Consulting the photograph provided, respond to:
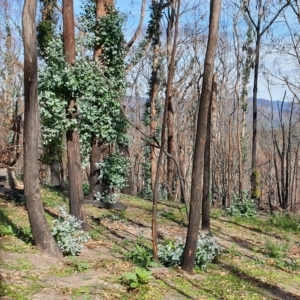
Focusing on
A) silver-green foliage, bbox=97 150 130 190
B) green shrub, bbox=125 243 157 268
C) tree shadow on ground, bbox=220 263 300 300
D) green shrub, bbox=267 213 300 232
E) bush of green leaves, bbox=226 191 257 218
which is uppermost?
silver-green foliage, bbox=97 150 130 190

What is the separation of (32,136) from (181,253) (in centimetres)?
319

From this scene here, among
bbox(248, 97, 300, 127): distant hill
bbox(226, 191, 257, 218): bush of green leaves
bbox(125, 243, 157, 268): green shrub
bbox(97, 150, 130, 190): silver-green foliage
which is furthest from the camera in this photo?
bbox(248, 97, 300, 127): distant hill

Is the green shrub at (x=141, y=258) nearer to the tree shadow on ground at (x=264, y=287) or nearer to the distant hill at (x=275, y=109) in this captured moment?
the tree shadow on ground at (x=264, y=287)

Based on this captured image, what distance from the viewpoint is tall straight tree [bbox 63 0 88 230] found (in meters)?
8.74

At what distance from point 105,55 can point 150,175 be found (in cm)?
987

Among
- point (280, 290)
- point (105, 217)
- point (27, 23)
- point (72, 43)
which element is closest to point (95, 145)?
point (105, 217)

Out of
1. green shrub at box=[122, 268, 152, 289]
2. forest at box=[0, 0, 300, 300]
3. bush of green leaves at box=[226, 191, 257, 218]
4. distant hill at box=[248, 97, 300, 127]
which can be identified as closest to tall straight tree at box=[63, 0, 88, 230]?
forest at box=[0, 0, 300, 300]

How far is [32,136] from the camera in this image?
6953 mm

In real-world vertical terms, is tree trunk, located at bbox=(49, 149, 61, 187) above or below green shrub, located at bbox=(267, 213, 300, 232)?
above

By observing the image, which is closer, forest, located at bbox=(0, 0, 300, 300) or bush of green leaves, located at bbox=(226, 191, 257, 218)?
forest, located at bbox=(0, 0, 300, 300)

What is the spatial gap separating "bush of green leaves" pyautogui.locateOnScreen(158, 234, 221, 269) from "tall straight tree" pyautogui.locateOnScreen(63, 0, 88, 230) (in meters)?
2.12

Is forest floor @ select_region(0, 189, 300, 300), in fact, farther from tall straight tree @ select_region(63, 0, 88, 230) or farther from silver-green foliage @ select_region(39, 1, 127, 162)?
silver-green foliage @ select_region(39, 1, 127, 162)

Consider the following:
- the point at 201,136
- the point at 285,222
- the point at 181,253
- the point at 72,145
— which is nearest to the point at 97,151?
the point at 72,145

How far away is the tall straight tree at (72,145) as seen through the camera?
874 cm
